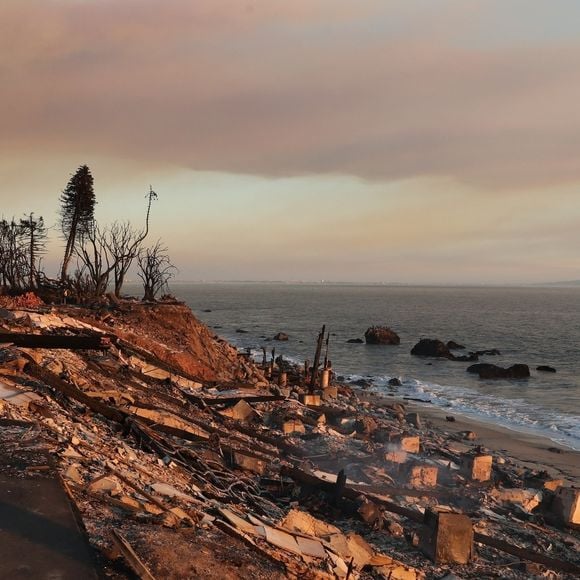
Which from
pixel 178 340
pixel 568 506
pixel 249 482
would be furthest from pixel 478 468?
pixel 178 340

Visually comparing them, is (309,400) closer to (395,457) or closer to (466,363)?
(395,457)

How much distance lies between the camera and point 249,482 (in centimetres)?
971

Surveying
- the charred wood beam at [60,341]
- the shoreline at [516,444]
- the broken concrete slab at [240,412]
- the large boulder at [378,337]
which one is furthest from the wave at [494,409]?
the large boulder at [378,337]

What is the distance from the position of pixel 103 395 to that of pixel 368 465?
19.4 ft

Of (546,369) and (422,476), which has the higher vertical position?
(422,476)

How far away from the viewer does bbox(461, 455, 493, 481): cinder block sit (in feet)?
42.4

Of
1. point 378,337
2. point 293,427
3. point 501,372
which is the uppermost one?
point 293,427

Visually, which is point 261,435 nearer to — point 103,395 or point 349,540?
point 103,395

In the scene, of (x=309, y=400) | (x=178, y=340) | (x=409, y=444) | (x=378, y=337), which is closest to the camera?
(x=409, y=444)

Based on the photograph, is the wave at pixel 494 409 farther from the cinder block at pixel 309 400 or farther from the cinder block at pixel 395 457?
the cinder block at pixel 395 457

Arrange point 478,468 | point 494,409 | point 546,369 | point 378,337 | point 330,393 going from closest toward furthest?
point 478,468
point 330,393
point 494,409
point 546,369
point 378,337

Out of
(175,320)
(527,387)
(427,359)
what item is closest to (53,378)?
(175,320)

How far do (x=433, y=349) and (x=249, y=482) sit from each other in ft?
134

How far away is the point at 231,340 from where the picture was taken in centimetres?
5175
